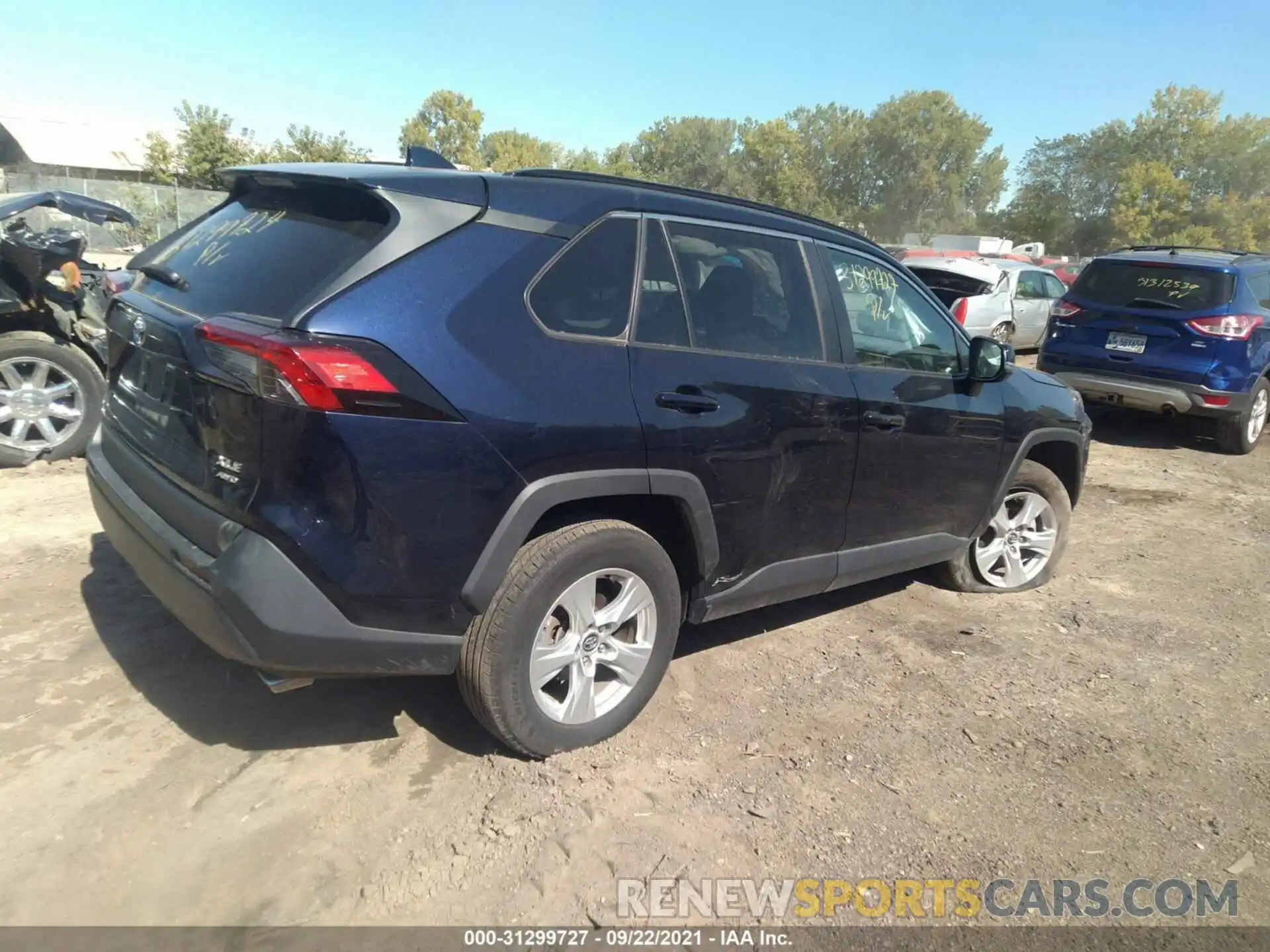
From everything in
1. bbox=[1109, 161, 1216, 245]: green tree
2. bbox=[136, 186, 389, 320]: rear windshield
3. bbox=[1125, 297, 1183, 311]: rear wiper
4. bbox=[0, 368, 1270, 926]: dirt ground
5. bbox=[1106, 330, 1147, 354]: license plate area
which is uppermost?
bbox=[1109, 161, 1216, 245]: green tree

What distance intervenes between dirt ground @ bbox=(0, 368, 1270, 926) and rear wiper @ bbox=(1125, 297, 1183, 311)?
190 inches

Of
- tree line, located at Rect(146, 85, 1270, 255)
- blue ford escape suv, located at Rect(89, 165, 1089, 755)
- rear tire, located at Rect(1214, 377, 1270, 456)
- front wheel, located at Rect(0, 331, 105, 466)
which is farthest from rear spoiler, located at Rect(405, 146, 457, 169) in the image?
tree line, located at Rect(146, 85, 1270, 255)

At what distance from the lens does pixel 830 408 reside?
341 centimetres

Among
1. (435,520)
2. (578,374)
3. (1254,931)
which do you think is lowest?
(1254,931)

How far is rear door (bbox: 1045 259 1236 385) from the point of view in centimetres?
808

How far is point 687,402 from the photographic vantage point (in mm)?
2959

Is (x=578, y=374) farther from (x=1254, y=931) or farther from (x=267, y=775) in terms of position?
(x=1254, y=931)

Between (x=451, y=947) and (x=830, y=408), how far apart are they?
2.23 metres

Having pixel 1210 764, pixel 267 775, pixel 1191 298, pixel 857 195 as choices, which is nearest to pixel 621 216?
pixel 267 775

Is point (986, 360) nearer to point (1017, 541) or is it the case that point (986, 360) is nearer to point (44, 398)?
point (1017, 541)

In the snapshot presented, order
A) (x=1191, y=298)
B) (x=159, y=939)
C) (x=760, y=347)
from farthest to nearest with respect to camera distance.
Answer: (x=1191, y=298), (x=760, y=347), (x=159, y=939)

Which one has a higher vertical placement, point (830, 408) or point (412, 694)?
point (830, 408)

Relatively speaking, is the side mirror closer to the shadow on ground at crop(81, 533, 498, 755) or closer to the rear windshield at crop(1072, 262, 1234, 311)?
the shadow on ground at crop(81, 533, 498, 755)

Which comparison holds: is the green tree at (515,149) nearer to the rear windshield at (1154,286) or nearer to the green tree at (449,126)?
the green tree at (449,126)
